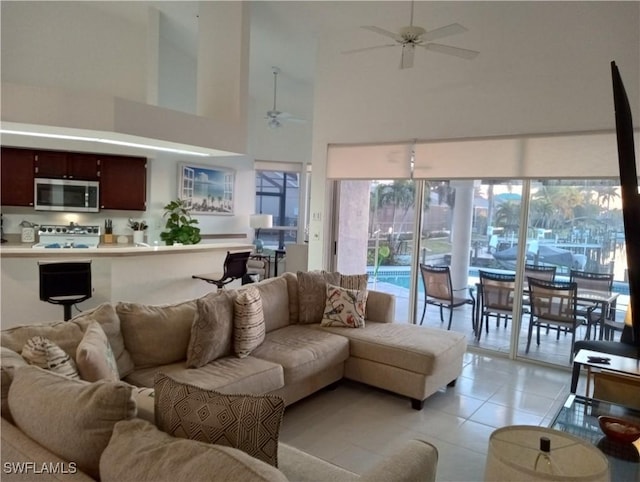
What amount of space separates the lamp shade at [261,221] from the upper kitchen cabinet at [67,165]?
2909 millimetres

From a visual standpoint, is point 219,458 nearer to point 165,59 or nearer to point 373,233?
point 373,233

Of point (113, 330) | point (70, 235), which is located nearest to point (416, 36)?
point (113, 330)

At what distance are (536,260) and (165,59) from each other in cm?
678

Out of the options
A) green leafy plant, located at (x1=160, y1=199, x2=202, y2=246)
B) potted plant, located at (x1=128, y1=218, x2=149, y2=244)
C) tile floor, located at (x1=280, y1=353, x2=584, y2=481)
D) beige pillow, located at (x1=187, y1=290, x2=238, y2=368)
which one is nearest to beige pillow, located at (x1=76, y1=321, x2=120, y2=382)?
beige pillow, located at (x1=187, y1=290, x2=238, y2=368)

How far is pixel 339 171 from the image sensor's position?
6102mm

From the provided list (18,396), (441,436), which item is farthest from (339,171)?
(18,396)

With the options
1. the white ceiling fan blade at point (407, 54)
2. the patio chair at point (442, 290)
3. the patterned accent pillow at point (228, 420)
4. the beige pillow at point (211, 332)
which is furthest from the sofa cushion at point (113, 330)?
the patio chair at point (442, 290)

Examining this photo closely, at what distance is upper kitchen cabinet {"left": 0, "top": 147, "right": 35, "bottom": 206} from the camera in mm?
6566

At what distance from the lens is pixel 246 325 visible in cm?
330

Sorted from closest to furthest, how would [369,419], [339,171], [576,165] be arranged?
[369,419] → [576,165] → [339,171]

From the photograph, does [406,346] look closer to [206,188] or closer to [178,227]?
Result: [178,227]

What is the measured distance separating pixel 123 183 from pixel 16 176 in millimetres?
1469

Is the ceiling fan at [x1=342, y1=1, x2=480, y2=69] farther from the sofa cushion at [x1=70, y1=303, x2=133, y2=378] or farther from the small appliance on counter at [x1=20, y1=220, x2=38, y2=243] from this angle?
the small appliance on counter at [x1=20, y1=220, x2=38, y2=243]

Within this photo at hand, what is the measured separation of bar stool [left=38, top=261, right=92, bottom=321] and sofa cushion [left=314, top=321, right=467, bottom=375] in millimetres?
2216
